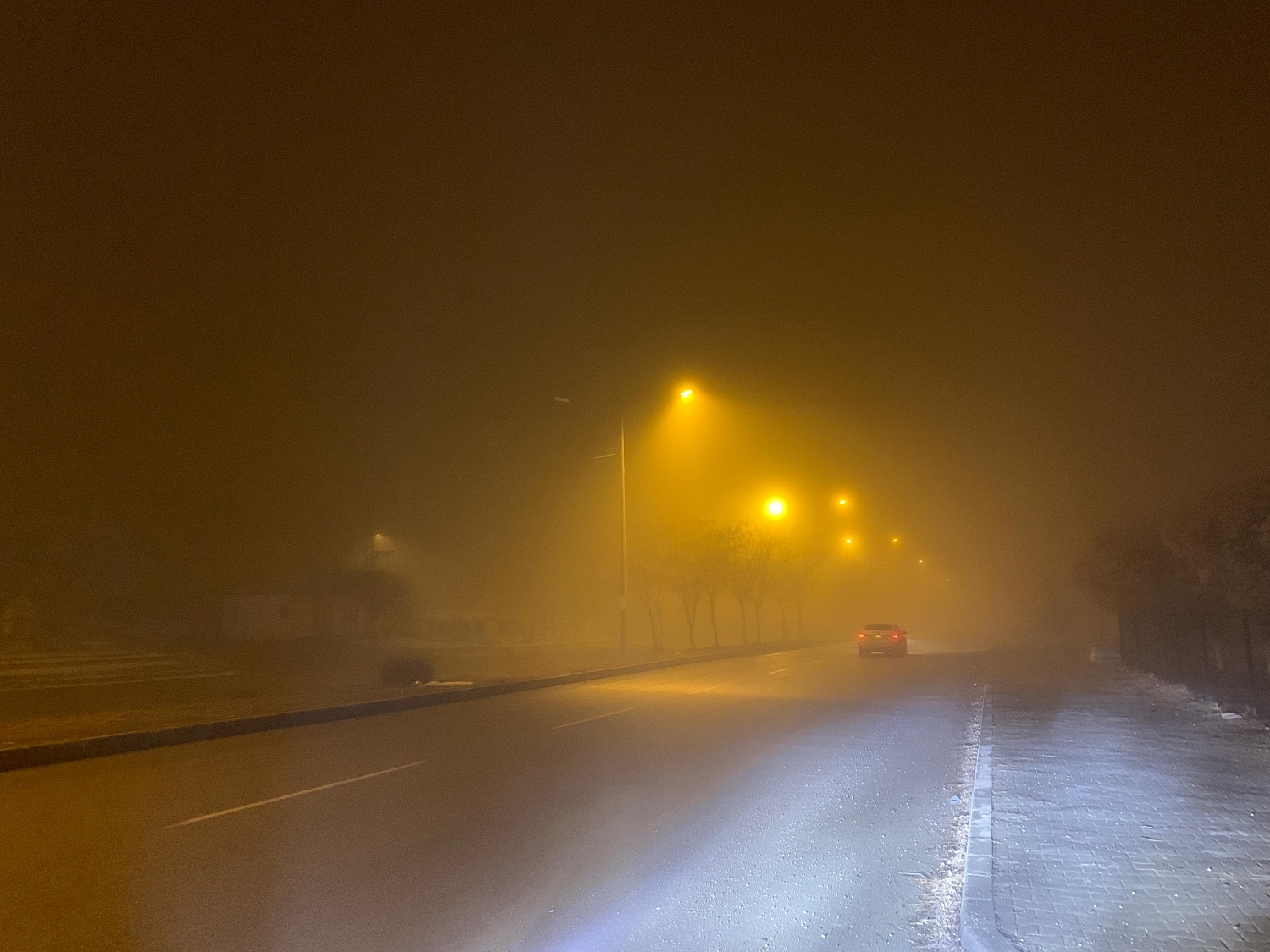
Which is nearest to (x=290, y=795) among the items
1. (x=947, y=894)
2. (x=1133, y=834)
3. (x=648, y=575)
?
(x=947, y=894)

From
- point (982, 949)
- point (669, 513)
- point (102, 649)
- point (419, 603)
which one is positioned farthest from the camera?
point (419, 603)

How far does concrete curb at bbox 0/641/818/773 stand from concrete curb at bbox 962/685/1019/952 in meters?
10.8

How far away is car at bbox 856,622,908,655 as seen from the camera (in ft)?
141

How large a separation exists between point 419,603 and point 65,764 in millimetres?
65495

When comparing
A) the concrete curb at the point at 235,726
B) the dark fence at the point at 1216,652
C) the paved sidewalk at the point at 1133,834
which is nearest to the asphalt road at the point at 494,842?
the concrete curb at the point at 235,726

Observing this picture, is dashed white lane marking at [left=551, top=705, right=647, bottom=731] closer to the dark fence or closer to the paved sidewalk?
the paved sidewalk

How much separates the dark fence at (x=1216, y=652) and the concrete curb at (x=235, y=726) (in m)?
13.9

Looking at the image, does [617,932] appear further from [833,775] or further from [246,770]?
[246,770]

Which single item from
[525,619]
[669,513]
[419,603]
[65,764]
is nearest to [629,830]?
[65,764]

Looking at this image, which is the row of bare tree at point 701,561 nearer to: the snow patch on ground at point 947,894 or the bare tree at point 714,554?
the bare tree at point 714,554

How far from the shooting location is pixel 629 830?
8891 millimetres

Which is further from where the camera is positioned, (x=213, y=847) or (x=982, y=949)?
(x=213, y=847)

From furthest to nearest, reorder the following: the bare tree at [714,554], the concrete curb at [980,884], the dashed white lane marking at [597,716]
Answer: the bare tree at [714,554]
the dashed white lane marking at [597,716]
the concrete curb at [980,884]

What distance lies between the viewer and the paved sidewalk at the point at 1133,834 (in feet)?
19.5
